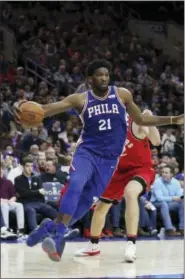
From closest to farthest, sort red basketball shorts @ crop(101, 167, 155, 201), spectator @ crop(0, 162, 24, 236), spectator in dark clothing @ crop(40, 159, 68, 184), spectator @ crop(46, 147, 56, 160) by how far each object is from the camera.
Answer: red basketball shorts @ crop(101, 167, 155, 201) < spectator @ crop(0, 162, 24, 236) < spectator in dark clothing @ crop(40, 159, 68, 184) < spectator @ crop(46, 147, 56, 160)

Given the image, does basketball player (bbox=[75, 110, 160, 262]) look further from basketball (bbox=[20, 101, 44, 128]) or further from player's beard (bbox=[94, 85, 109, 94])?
basketball (bbox=[20, 101, 44, 128])

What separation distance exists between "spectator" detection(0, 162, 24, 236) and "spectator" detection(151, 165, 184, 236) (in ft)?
8.38

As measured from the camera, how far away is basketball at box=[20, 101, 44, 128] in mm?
6402

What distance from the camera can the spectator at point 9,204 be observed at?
10703mm

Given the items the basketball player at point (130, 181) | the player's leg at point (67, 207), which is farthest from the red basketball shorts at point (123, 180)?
the player's leg at point (67, 207)

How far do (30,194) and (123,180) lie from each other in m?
3.41

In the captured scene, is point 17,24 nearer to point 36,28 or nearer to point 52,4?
point 36,28

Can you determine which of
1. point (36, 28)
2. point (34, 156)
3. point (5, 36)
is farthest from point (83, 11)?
point (34, 156)

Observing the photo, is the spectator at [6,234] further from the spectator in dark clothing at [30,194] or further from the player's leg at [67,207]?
the player's leg at [67,207]

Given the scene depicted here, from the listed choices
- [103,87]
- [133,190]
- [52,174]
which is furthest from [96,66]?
[52,174]

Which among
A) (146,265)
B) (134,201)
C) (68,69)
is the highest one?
(68,69)

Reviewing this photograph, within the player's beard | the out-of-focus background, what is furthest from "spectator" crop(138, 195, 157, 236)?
the player's beard

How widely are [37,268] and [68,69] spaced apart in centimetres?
1221

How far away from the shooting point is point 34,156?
39.9 ft
